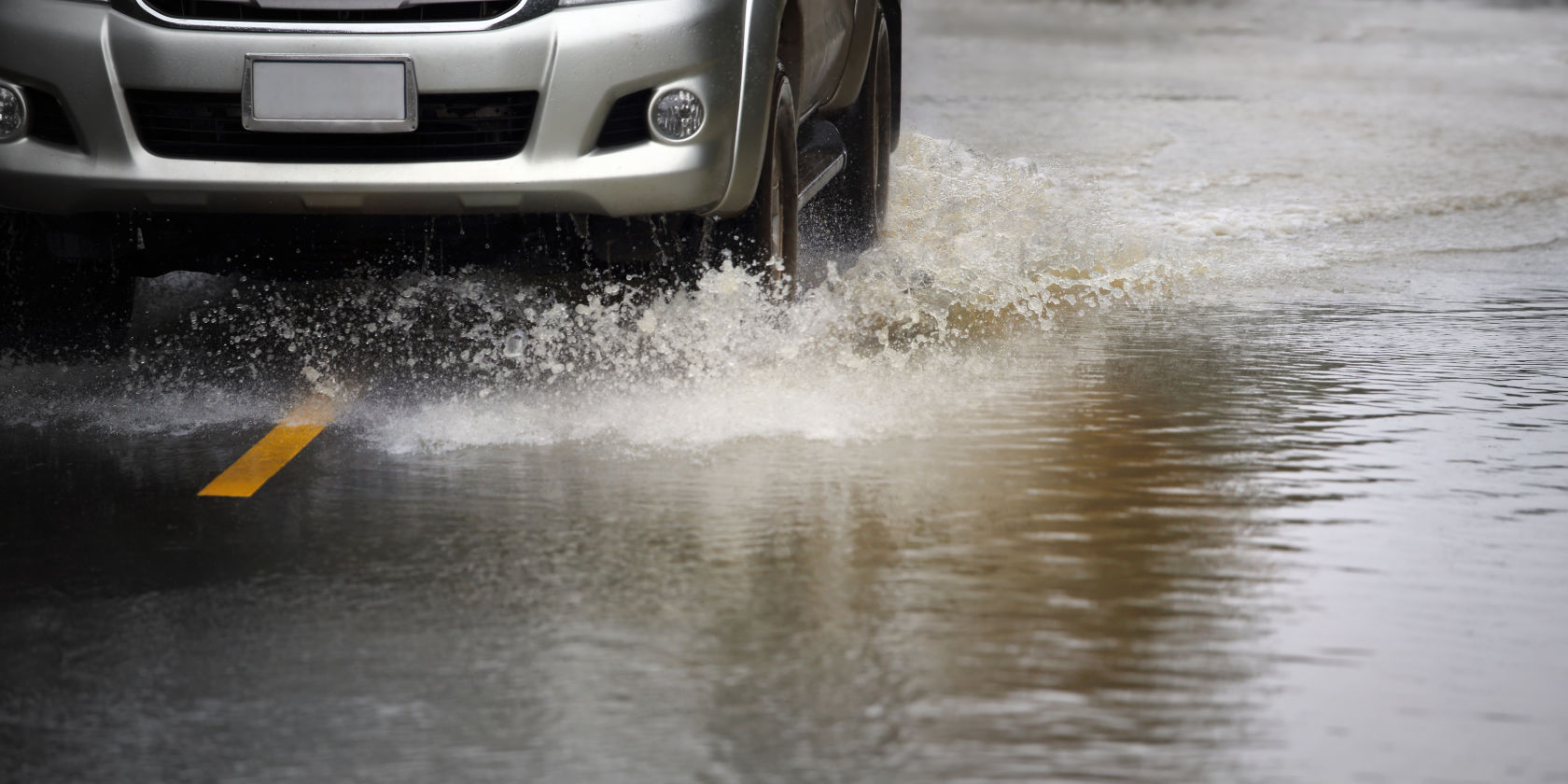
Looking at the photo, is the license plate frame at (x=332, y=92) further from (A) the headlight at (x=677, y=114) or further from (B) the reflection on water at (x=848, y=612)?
(B) the reflection on water at (x=848, y=612)

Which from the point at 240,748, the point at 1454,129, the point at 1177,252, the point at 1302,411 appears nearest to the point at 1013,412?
the point at 1302,411

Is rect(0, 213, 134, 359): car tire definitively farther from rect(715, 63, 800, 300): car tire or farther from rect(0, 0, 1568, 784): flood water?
rect(715, 63, 800, 300): car tire

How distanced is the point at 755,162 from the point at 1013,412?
101 cm

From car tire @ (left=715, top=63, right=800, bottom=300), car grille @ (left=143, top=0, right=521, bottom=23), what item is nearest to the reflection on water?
car tire @ (left=715, top=63, right=800, bottom=300)

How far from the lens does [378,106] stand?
6.26m

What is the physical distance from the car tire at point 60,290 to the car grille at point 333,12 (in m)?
0.78

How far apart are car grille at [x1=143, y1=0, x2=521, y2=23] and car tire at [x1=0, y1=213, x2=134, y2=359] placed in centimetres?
78

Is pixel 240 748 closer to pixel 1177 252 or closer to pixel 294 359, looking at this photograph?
pixel 294 359

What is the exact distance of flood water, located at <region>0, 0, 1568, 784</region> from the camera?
12.3ft

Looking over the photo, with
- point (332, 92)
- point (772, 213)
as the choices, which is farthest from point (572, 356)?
point (332, 92)

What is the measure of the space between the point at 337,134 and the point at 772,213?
1347 millimetres

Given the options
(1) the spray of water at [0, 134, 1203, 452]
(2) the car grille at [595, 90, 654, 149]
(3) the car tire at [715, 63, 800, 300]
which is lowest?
(1) the spray of water at [0, 134, 1203, 452]

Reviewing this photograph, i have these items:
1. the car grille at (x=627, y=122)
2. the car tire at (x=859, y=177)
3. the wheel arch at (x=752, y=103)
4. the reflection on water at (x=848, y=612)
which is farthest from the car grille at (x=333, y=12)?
the car tire at (x=859, y=177)

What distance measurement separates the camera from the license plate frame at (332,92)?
20.5 ft
